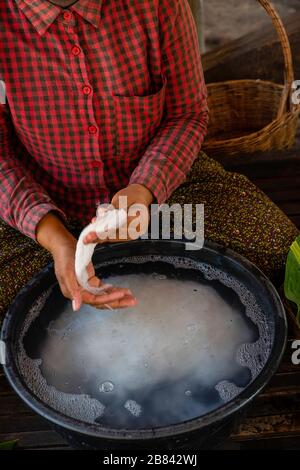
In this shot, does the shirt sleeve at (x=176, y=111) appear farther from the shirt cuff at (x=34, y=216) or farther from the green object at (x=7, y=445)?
the green object at (x=7, y=445)

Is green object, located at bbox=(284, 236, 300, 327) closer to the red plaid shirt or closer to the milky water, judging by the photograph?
the milky water

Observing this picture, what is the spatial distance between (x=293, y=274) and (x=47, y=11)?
94 centimetres

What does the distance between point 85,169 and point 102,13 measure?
1.40 feet

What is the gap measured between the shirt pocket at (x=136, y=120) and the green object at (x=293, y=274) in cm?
53

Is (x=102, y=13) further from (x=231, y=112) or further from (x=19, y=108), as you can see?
(x=231, y=112)

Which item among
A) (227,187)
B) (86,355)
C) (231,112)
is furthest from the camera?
(231,112)

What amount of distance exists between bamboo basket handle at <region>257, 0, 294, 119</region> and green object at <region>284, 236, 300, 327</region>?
96 centimetres

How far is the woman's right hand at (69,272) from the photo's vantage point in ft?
4.66

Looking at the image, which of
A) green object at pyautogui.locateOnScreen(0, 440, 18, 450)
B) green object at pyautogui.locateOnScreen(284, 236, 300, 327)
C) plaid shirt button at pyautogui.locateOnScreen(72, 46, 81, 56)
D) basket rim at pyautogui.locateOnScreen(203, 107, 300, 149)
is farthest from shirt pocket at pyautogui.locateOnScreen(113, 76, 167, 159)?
green object at pyautogui.locateOnScreen(0, 440, 18, 450)

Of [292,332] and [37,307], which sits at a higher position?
[37,307]

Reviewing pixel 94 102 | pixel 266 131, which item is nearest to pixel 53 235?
pixel 94 102

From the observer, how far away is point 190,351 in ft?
4.64
